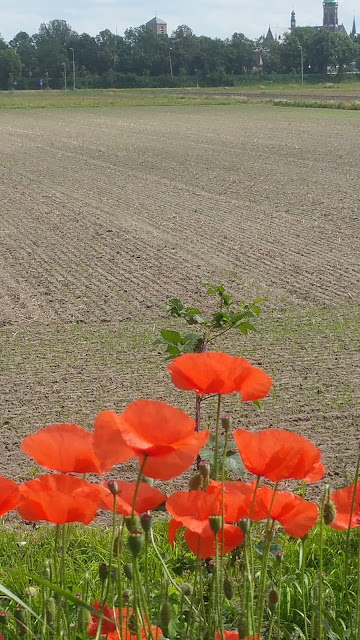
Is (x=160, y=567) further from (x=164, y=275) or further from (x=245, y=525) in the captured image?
(x=164, y=275)

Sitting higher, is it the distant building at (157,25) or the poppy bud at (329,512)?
the distant building at (157,25)

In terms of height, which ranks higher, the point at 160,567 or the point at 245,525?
the point at 245,525

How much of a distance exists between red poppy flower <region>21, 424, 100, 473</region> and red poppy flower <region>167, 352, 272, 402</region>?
0.44 feet

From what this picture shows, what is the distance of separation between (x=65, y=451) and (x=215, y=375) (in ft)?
0.63

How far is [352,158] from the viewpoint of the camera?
72.3 feet

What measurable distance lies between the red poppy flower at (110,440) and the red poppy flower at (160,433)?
17 millimetres

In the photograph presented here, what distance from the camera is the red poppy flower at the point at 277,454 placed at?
3.48 feet

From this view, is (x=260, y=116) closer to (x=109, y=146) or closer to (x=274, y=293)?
(x=109, y=146)

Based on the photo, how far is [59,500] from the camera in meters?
1.00

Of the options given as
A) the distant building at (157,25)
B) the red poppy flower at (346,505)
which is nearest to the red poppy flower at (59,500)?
the red poppy flower at (346,505)

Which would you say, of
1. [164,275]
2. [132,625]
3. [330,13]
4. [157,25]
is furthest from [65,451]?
[330,13]

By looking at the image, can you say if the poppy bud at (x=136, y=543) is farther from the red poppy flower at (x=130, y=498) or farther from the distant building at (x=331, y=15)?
the distant building at (x=331, y=15)

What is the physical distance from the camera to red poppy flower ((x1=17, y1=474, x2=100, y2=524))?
100 centimetres

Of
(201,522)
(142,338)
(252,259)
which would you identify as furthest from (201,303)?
(201,522)
